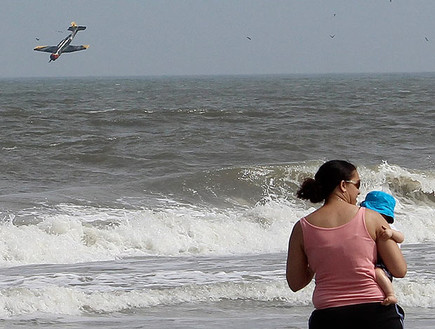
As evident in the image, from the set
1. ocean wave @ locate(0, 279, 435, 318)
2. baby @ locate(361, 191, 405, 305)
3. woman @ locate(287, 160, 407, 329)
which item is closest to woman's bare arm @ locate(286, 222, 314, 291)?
woman @ locate(287, 160, 407, 329)

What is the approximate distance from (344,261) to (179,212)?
1068 centimetres

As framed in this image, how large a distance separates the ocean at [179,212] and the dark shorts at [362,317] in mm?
3391

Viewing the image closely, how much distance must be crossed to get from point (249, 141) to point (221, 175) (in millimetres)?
6431

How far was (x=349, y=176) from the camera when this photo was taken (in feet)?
12.1

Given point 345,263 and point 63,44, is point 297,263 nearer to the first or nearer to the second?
point 345,263

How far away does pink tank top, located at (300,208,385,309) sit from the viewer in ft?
11.7

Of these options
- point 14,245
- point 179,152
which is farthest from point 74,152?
point 14,245

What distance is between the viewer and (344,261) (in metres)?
3.57

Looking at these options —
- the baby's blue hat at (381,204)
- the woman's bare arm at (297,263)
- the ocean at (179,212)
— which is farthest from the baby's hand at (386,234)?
the ocean at (179,212)

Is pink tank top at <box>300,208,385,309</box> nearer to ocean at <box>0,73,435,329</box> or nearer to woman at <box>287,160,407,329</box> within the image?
woman at <box>287,160,407,329</box>

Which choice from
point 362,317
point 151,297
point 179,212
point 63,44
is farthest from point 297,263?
point 179,212

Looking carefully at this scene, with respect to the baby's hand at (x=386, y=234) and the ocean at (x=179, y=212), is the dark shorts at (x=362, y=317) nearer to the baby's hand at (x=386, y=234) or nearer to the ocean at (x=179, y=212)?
the baby's hand at (x=386, y=234)

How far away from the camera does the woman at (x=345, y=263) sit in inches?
140

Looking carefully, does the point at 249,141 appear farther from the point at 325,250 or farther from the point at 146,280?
the point at 325,250
